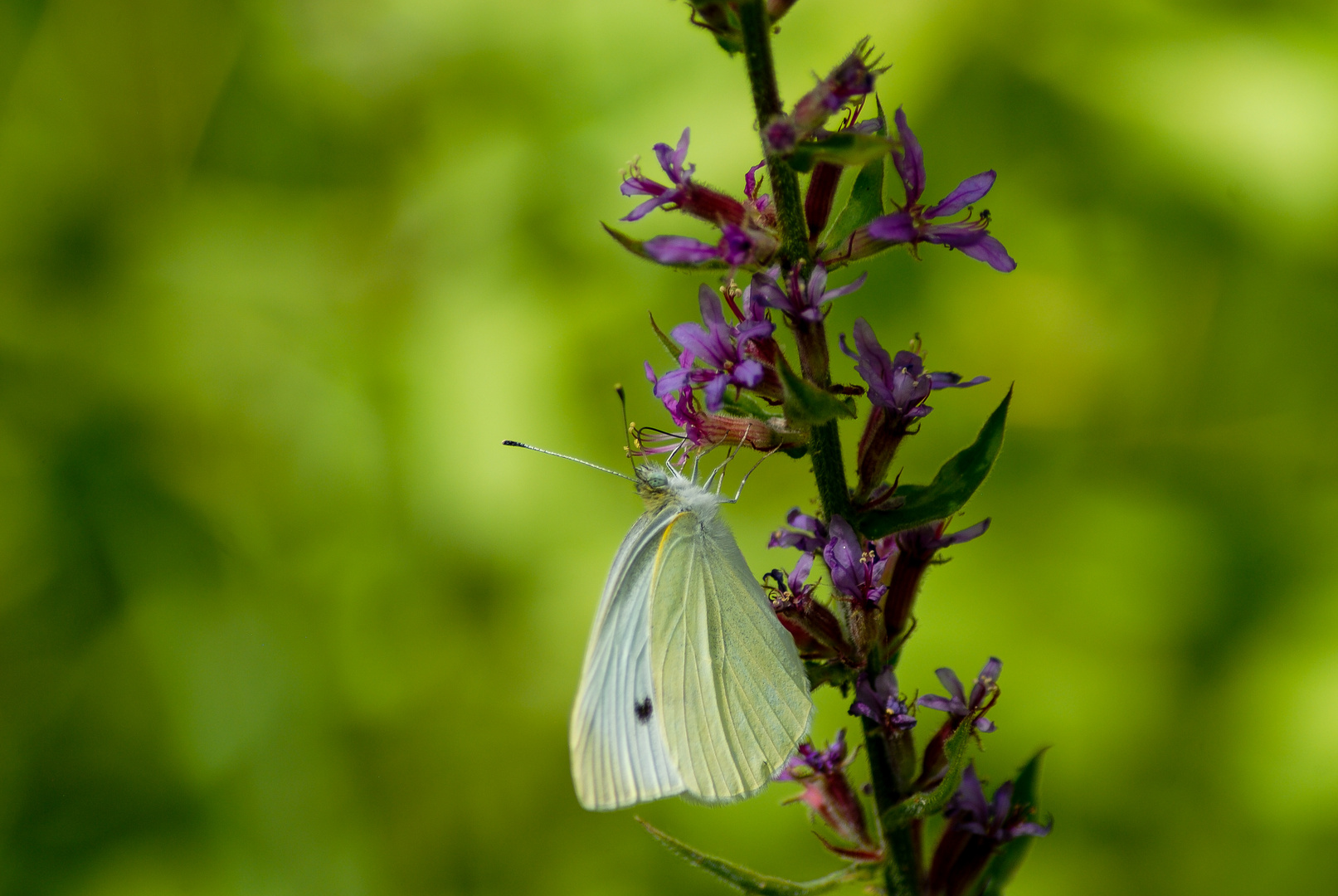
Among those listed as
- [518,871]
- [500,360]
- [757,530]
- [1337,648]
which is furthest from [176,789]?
[1337,648]

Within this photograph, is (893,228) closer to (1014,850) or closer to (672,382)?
(672,382)

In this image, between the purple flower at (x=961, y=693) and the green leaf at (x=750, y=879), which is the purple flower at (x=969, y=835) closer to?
the purple flower at (x=961, y=693)

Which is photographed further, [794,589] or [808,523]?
[794,589]

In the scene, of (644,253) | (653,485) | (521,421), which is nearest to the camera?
(644,253)

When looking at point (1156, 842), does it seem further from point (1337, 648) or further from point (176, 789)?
point (176, 789)

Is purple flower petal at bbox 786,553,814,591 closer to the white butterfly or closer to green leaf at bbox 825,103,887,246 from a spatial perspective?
the white butterfly

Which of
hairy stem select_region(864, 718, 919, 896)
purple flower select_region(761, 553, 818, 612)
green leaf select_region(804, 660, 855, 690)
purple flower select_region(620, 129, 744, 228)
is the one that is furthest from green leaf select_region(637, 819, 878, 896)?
purple flower select_region(620, 129, 744, 228)

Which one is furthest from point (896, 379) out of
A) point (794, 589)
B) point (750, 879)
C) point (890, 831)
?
point (750, 879)
